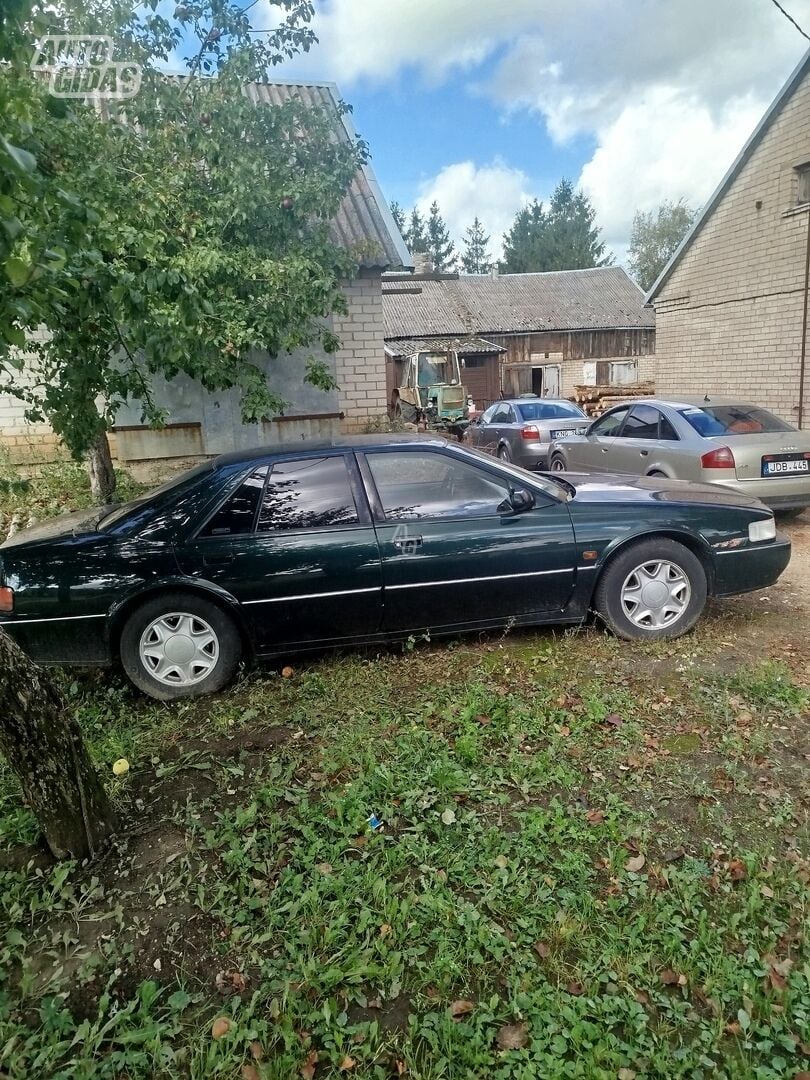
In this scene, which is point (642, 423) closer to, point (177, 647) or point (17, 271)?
point (177, 647)

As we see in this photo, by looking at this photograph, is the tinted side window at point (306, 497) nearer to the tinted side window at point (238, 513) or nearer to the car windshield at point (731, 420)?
the tinted side window at point (238, 513)

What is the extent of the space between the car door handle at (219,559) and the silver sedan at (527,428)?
7.83 metres

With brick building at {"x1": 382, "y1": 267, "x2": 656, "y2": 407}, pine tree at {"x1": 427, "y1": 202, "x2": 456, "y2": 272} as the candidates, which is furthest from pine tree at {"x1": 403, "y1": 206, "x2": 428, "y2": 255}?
brick building at {"x1": 382, "y1": 267, "x2": 656, "y2": 407}

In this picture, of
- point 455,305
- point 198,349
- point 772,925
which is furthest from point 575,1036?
point 455,305

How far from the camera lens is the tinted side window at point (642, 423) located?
8219mm

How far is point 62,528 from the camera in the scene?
4316mm

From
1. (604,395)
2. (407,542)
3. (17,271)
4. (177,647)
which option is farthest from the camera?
(604,395)

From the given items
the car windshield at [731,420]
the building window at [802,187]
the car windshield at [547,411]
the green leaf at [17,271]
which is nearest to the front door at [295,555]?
the green leaf at [17,271]

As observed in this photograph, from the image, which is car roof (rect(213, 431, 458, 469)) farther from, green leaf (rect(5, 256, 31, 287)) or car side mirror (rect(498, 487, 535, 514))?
green leaf (rect(5, 256, 31, 287))

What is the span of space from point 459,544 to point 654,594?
1349 millimetres

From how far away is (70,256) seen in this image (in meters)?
3.18

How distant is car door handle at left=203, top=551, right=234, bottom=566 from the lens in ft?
13.1

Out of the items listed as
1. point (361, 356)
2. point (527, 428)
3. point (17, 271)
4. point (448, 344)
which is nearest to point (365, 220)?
point (361, 356)

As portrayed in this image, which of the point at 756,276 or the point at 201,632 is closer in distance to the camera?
the point at 201,632
